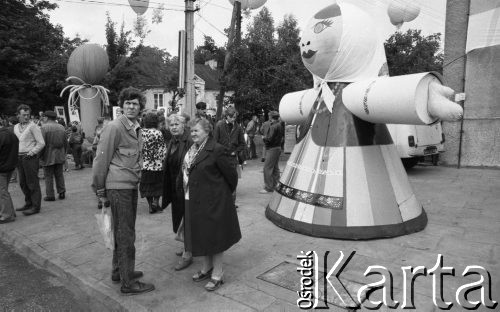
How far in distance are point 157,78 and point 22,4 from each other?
18.3m

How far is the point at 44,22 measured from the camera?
25.4 metres

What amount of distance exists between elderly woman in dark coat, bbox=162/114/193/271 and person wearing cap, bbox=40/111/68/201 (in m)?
4.72

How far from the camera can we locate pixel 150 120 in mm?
6539

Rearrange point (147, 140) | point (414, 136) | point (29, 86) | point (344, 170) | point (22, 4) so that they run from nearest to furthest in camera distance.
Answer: point (344, 170) → point (147, 140) → point (414, 136) → point (29, 86) → point (22, 4)

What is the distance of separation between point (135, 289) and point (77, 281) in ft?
3.09

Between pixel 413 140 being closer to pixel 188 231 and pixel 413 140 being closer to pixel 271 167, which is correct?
pixel 271 167

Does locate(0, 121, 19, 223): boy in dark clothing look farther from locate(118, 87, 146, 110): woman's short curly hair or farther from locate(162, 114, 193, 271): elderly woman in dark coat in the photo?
locate(118, 87, 146, 110): woman's short curly hair

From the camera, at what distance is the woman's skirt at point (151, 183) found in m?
6.70

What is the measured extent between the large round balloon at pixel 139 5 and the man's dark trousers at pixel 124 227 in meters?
6.50

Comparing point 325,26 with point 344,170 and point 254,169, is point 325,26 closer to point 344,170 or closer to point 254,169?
point 344,170

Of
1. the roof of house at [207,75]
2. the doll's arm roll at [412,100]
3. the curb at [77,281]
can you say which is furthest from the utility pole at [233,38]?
the roof of house at [207,75]

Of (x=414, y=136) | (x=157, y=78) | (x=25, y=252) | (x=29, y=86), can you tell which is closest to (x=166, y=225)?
(x=25, y=252)

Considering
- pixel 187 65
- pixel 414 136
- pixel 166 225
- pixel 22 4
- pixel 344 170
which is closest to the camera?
pixel 344 170

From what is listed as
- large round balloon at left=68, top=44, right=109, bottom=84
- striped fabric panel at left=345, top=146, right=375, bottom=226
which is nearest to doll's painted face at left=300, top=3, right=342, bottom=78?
striped fabric panel at left=345, top=146, right=375, bottom=226
